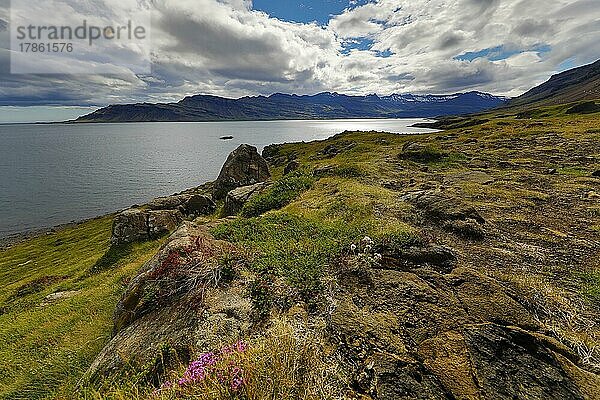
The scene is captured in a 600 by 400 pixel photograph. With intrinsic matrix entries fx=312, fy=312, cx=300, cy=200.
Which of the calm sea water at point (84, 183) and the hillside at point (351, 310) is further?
the calm sea water at point (84, 183)

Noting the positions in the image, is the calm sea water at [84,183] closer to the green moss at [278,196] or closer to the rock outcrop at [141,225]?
the rock outcrop at [141,225]

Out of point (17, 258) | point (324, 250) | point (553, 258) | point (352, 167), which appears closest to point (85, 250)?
point (17, 258)

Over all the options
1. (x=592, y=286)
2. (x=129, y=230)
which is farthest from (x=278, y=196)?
(x=592, y=286)

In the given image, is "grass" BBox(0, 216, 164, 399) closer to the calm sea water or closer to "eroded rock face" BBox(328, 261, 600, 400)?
"eroded rock face" BBox(328, 261, 600, 400)

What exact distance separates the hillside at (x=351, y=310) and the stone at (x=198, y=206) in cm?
1556

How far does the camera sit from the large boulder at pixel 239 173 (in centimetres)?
4350

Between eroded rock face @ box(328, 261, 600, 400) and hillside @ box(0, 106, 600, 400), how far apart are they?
4 cm

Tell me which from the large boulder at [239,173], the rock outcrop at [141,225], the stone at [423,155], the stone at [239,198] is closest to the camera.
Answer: the stone at [239,198]

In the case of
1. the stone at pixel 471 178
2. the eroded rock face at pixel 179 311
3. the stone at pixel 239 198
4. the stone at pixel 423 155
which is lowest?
the eroded rock face at pixel 179 311

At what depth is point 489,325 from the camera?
7.38 meters

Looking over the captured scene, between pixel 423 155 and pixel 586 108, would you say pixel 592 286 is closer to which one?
pixel 423 155

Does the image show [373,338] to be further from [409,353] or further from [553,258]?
[553,258]

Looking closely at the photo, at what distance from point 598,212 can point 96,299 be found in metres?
29.7

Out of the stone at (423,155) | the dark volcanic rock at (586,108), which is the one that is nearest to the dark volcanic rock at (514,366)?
the stone at (423,155)
